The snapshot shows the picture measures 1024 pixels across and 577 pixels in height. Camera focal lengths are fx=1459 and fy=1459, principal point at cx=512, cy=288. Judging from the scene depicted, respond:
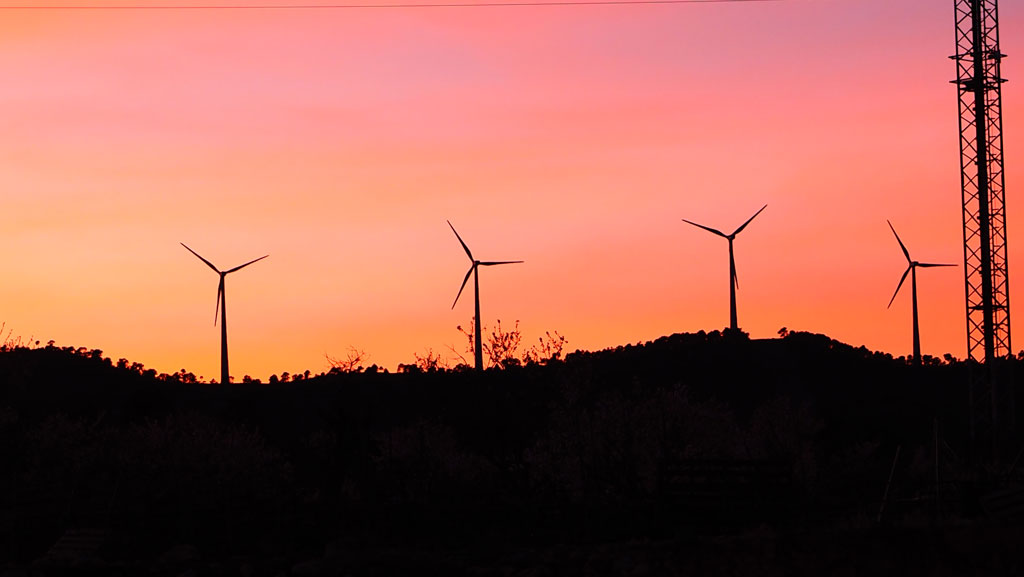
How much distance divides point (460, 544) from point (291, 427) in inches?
3069

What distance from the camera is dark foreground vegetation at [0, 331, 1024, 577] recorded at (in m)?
40.0

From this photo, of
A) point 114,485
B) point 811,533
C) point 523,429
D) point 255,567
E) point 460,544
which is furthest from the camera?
point 523,429

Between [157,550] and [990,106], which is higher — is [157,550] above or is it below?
below

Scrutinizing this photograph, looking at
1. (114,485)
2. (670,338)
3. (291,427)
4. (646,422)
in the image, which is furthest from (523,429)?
(670,338)

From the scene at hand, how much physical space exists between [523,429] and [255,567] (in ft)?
101

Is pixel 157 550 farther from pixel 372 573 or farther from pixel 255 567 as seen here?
pixel 372 573

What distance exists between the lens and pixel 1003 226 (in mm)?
61469

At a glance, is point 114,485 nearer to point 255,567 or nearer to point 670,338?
point 255,567

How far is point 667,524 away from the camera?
47719 millimetres

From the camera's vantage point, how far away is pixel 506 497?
5109cm

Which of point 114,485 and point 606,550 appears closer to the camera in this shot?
point 606,550

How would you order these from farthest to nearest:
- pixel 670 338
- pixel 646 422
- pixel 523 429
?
pixel 670 338
pixel 523 429
pixel 646 422

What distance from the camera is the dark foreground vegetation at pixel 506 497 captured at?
131ft

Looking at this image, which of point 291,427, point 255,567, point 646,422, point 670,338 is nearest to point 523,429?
point 646,422
